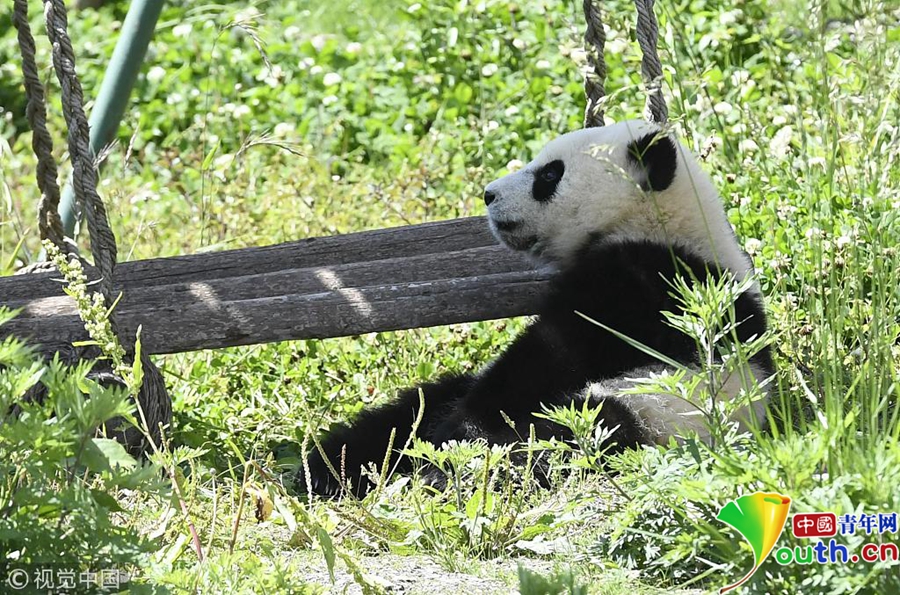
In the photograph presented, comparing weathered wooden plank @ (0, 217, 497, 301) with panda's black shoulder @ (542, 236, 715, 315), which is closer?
panda's black shoulder @ (542, 236, 715, 315)

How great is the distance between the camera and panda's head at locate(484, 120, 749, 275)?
353 cm

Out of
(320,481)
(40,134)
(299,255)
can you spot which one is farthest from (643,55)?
(40,134)

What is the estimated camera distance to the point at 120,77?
491 centimetres

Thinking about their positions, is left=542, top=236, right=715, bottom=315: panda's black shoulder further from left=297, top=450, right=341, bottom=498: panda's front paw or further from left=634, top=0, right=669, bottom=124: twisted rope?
left=297, top=450, right=341, bottom=498: panda's front paw

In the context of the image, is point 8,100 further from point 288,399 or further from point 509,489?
point 509,489

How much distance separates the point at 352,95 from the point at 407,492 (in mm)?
4805

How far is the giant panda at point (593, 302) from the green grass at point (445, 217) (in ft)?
0.57

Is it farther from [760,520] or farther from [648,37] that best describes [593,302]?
[760,520]

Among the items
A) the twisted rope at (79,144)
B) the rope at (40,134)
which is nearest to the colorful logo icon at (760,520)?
the twisted rope at (79,144)

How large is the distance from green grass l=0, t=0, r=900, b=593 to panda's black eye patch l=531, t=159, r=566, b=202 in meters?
0.36

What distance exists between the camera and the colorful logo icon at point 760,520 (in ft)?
6.70

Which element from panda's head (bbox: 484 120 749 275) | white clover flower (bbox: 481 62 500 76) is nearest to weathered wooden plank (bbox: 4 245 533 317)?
panda's head (bbox: 484 120 749 275)

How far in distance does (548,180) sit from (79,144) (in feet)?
5.03

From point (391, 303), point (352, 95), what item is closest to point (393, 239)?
point (391, 303)
